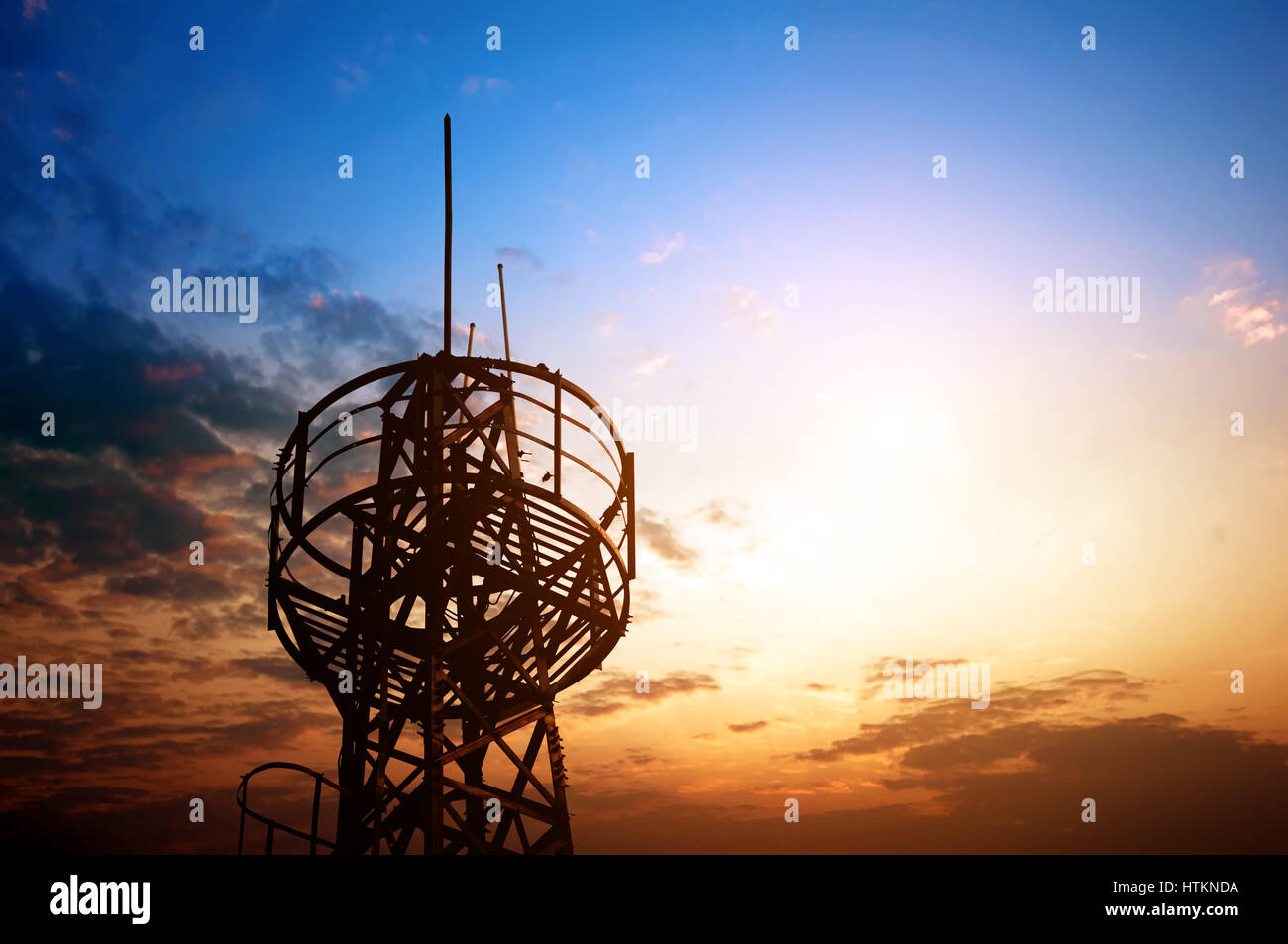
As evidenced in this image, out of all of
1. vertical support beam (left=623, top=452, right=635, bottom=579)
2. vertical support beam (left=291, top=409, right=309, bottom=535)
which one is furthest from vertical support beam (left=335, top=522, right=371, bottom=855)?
vertical support beam (left=623, top=452, right=635, bottom=579)

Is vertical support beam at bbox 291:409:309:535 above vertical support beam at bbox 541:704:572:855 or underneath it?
above

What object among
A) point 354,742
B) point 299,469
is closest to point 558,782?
point 354,742

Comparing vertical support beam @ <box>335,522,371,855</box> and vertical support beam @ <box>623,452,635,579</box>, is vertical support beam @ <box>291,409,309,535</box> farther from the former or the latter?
vertical support beam @ <box>623,452,635,579</box>

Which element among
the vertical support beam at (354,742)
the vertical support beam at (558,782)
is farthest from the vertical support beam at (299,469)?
the vertical support beam at (558,782)

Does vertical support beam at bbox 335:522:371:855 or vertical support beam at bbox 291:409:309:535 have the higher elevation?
vertical support beam at bbox 291:409:309:535

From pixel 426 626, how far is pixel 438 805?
11.0 ft

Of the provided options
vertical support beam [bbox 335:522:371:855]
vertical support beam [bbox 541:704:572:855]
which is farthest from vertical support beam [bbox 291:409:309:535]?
vertical support beam [bbox 541:704:572:855]

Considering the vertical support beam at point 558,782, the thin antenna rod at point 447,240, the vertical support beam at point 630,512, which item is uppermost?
the thin antenna rod at point 447,240

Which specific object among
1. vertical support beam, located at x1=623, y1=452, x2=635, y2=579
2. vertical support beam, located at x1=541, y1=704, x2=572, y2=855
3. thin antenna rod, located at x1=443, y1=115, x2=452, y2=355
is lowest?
vertical support beam, located at x1=541, y1=704, x2=572, y2=855

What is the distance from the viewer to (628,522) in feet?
66.6

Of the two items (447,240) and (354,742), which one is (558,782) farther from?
(447,240)

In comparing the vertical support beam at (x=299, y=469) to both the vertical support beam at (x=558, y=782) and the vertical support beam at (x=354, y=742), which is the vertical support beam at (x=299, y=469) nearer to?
the vertical support beam at (x=354, y=742)
